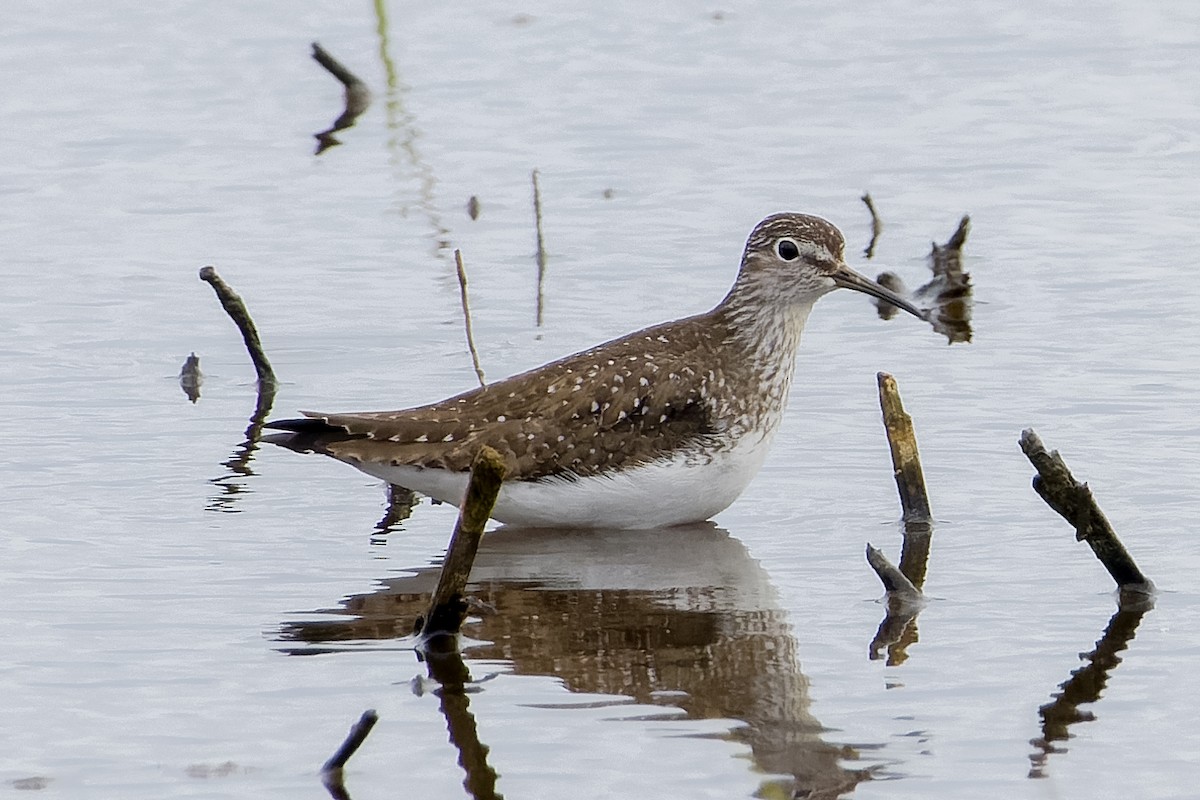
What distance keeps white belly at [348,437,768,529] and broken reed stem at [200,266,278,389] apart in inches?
87.1

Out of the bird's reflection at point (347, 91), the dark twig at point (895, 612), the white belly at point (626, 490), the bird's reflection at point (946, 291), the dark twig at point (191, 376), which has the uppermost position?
the bird's reflection at point (347, 91)

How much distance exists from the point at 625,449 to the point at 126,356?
401 cm

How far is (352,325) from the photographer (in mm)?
13539

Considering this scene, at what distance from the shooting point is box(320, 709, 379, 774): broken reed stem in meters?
6.84

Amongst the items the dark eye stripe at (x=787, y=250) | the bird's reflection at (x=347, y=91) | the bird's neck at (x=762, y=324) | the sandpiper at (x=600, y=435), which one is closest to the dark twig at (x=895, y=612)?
the sandpiper at (x=600, y=435)

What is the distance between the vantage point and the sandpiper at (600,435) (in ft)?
33.5

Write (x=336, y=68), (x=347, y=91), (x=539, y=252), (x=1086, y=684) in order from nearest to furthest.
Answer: (x=1086, y=684) → (x=539, y=252) → (x=336, y=68) → (x=347, y=91)

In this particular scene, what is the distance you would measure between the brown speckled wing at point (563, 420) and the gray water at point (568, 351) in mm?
447

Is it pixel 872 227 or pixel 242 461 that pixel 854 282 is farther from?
pixel 872 227

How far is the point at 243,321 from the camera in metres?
12.3

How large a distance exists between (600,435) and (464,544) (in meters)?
2.45

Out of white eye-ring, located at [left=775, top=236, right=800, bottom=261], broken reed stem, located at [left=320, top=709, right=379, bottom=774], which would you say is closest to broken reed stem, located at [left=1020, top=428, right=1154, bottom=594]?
white eye-ring, located at [left=775, top=236, right=800, bottom=261]

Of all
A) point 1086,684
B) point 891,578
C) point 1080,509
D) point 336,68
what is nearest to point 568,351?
A: point 891,578

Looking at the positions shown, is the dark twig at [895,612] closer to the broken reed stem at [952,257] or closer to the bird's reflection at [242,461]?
the bird's reflection at [242,461]
